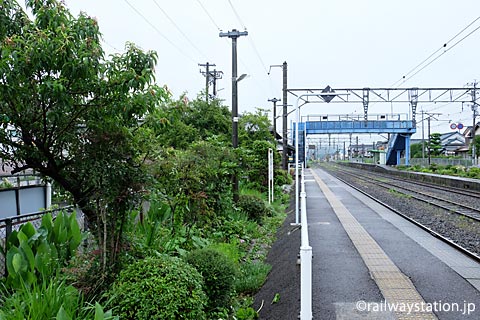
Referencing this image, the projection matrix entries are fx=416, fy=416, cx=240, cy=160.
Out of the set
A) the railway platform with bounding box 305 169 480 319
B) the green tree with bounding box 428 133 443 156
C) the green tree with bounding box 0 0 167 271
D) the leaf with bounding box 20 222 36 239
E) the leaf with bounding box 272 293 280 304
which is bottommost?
the leaf with bounding box 272 293 280 304

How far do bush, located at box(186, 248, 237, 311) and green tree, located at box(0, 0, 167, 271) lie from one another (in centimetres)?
115

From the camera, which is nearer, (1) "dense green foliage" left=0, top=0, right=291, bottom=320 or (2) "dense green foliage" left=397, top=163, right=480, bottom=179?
(1) "dense green foliage" left=0, top=0, right=291, bottom=320

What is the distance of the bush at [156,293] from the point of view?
427 centimetres

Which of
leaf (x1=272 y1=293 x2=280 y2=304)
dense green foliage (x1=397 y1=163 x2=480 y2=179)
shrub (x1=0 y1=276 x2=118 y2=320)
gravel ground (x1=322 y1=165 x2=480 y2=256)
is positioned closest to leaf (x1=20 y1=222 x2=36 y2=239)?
shrub (x1=0 y1=276 x2=118 y2=320)

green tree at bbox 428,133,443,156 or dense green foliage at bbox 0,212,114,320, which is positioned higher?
green tree at bbox 428,133,443,156

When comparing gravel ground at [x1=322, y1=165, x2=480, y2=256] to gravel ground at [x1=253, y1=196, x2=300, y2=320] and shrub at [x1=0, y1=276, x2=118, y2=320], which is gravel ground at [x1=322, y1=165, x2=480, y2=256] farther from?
shrub at [x1=0, y1=276, x2=118, y2=320]

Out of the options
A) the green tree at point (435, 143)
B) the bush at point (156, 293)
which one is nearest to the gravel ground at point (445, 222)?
the bush at point (156, 293)

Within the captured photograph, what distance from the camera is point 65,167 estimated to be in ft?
17.1

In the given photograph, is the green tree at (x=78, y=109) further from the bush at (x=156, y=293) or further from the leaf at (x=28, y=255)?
the leaf at (x=28, y=255)

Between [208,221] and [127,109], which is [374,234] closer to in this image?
[208,221]

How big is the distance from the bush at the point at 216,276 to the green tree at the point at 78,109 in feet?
3.76

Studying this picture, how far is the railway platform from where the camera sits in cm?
514

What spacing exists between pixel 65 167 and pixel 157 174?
4.99ft

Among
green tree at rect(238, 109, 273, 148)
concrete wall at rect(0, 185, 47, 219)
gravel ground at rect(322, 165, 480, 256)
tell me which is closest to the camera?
gravel ground at rect(322, 165, 480, 256)
